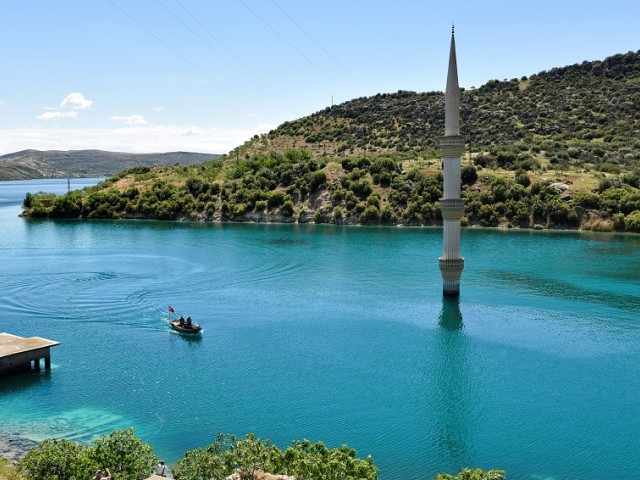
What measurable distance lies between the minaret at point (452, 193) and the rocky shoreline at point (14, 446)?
101 ft

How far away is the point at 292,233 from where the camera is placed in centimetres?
8462

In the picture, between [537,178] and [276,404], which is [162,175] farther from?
[276,404]

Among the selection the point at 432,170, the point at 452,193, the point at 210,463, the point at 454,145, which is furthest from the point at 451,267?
the point at 432,170

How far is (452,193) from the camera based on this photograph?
47.4 meters

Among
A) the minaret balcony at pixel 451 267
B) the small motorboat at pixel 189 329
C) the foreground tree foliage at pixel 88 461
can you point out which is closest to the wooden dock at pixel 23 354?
the small motorboat at pixel 189 329

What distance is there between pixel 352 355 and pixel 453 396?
699cm

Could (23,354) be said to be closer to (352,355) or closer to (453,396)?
(352,355)

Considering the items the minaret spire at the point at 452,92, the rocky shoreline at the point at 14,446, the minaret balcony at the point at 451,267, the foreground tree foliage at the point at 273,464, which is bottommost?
the rocky shoreline at the point at 14,446

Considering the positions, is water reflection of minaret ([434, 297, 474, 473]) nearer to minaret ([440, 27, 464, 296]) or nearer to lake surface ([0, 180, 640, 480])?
lake surface ([0, 180, 640, 480])

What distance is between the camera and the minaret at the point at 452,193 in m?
46.2

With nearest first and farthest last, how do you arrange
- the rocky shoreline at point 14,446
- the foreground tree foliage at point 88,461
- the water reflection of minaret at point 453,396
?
the foreground tree foliage at point 88,461 → the rocky shoreline at point 14,446 → the water reflection of minaret at point 453,396

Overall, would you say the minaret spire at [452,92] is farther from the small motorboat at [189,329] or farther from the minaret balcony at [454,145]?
the small motorboat at [189,329]

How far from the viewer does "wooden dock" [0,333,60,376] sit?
31828 millimetres

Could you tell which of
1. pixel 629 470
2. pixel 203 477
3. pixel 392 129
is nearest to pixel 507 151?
pixel 392 129
